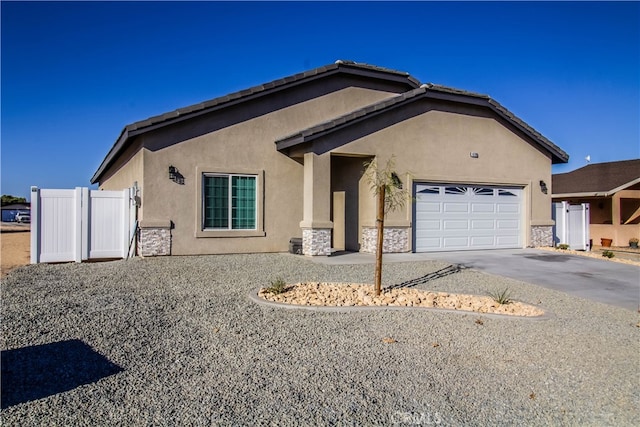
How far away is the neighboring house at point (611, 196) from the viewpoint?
2422 centimetres

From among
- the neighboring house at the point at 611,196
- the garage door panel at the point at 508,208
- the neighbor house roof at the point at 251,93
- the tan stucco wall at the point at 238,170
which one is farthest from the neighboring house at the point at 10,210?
the neighboring house at the point at 611,196

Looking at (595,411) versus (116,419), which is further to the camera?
(595,411)

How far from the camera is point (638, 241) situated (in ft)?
77.3

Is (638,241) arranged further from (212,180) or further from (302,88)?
(212,180)

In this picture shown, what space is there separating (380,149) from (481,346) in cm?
993

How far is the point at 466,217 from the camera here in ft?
54.2

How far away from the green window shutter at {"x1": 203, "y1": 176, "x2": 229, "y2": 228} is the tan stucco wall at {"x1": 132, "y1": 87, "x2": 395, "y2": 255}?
300 millimetres

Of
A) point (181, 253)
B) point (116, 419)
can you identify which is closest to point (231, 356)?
point (116, 419)

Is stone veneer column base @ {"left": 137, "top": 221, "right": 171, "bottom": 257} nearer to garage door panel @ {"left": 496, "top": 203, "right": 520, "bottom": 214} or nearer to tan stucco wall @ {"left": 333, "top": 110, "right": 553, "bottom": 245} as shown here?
tan stucco wall @ {"left": 333, "top": 110, "right": 553, "bottom": 245}

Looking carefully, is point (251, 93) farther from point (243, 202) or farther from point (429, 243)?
point (429, 243)

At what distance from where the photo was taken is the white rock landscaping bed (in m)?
7.89

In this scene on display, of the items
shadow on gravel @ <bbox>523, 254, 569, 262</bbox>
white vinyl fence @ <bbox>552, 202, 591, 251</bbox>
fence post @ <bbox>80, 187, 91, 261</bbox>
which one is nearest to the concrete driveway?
shadow on gravel @ <bbox>523, 254, 569, 262</bbox>

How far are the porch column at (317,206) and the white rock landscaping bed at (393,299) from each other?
5.10 m

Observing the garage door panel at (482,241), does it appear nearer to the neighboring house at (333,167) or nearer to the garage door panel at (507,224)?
the neighboring house at (333,167)
